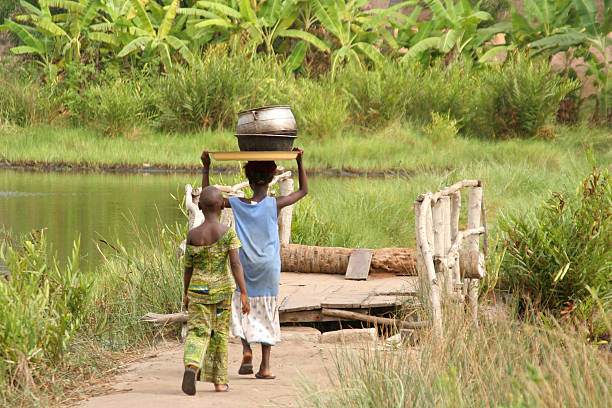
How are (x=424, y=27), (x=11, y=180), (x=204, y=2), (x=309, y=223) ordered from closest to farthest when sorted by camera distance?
(x=309, y=223) → (x=11, y=180) → (x=204, y=2) → (x=424, y=27)

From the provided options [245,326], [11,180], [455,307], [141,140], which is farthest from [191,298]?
[141,140]

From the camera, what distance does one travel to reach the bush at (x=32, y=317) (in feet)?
17.3

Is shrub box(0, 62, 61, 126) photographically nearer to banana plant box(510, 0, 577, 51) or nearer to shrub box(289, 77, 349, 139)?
shrub box(289, 77, 349, 139)

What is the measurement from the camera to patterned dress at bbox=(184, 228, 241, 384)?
5160mm

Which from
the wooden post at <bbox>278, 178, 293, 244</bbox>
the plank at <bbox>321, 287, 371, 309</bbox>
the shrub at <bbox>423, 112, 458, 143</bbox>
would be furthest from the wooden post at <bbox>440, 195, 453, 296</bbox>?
the shrub at <bbox>423, 112, 458, 143</bbox>

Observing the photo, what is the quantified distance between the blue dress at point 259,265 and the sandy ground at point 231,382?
1.01ft

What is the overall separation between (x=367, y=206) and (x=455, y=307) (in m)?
5.92

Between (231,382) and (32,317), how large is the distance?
1.28 m

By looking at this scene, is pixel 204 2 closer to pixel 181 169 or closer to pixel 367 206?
pixel 181 169

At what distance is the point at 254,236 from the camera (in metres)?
5.54

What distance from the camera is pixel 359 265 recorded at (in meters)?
8.62

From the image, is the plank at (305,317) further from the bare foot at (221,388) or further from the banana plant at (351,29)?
the banana plant at (351,29)

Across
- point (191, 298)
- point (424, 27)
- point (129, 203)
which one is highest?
point (424, 27)

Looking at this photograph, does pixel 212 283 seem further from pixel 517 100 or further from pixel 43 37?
pixel 43 37
